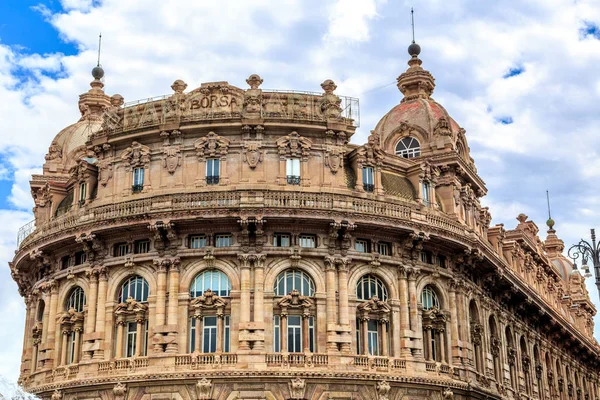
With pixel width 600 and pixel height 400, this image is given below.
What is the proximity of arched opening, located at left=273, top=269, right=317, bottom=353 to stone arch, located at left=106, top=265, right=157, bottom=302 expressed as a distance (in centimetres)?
653

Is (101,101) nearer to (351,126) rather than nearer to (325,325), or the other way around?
(351,126)

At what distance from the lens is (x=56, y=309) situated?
54188 millimetres

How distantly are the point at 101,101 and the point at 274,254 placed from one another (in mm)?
27645

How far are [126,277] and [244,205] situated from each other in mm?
7868

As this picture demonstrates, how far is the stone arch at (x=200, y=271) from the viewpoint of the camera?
49.8 metres

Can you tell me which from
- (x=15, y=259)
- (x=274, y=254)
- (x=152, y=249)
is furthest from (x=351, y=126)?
(x=15, y=259)

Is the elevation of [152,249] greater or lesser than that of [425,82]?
lesser

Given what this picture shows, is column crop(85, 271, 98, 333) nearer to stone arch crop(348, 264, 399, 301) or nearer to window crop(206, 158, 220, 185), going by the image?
window crop(206, 158, 220, 185)

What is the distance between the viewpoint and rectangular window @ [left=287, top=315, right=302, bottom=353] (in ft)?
161

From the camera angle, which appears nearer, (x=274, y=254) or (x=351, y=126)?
(x=274, y=254)

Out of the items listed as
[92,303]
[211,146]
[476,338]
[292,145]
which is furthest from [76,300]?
[476,338]

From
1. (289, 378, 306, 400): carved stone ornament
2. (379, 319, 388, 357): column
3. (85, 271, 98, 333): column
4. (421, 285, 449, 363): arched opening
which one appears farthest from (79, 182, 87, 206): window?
(421, 285, 449, 363): arched opening

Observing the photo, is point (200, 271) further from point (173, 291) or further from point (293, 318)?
point (293, 318)

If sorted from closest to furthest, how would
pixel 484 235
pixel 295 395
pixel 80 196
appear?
pixel 295 395 → pixel 80 196 → pixel 484 235
